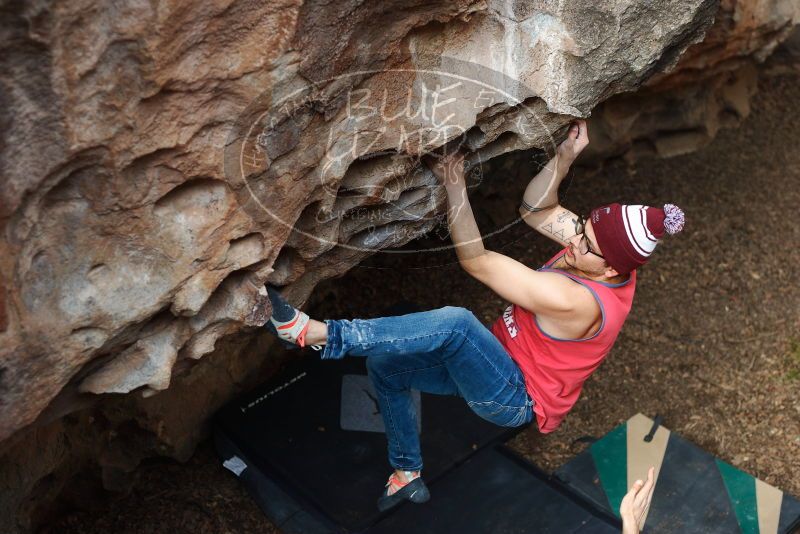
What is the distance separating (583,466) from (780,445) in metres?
0.86

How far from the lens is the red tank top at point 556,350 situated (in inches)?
112

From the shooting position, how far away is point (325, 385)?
3893 millimetres

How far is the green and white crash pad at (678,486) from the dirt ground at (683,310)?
163 mm

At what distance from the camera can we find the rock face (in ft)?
6.62

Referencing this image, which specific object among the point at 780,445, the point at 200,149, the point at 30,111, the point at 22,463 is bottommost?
the point at 780,445

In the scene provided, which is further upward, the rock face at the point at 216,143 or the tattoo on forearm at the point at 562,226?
the rock face at the point at 216,143

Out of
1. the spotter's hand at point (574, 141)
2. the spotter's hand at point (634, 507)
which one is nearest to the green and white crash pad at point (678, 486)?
the spotter's hand at point (634, 507)

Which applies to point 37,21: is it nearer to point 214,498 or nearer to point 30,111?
point 30,111

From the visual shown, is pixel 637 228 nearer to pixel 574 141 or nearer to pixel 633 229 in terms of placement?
pixel 633 229

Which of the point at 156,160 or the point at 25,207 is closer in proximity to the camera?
the point at 25,207

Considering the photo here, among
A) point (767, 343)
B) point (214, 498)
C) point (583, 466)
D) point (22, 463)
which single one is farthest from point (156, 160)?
point (767, 343)

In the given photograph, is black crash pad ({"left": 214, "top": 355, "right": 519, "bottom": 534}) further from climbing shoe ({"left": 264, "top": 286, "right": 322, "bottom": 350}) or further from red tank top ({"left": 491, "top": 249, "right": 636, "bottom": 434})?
climbing shoe ({"left": 264, "top": 286, "right": 322, "bottom": 350})

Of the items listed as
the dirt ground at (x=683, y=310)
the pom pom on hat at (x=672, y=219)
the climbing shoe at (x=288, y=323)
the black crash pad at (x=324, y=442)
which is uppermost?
the climbing shoe at (x=288, y=323)

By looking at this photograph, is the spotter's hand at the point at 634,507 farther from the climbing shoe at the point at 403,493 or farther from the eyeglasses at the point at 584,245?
the climbing shoe at the point at 403,493
